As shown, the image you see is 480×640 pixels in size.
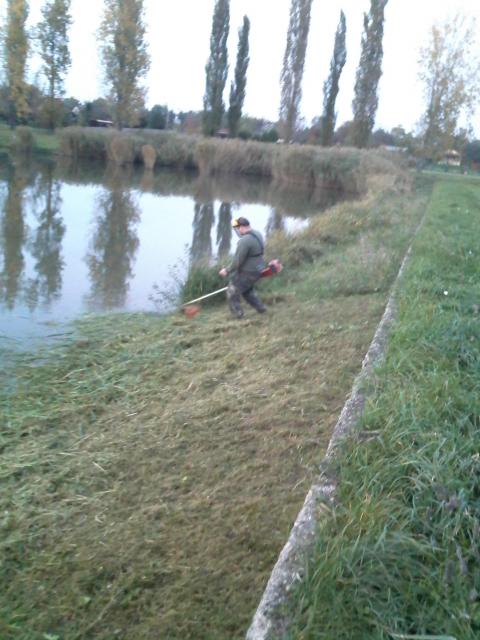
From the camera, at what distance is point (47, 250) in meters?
14.3

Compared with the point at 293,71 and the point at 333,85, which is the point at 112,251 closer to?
the point at 293,71

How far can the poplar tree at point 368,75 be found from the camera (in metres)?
45.4

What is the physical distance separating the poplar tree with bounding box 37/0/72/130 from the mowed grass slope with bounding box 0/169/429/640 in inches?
1716

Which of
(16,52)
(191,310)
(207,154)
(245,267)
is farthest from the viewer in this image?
(16,52)

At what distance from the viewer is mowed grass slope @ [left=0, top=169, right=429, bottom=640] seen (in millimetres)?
3428

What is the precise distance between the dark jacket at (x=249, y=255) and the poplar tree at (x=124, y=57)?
133 feet

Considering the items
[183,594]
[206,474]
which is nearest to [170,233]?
[206,474]

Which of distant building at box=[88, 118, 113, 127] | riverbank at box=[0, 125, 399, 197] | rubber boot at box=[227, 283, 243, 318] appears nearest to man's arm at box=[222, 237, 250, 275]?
rubber boot at box=[227, 283, 243, 318]

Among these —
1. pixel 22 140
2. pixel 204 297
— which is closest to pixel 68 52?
pixel 22 140

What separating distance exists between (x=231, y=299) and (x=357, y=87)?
41.5 metres

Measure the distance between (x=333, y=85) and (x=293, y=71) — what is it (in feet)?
11.0

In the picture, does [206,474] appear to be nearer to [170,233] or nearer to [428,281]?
[428,281]

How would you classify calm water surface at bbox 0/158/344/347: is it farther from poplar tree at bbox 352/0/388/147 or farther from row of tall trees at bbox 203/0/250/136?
row of tall trees at bbox 203/0/250/136

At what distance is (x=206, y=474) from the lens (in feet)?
14.8
